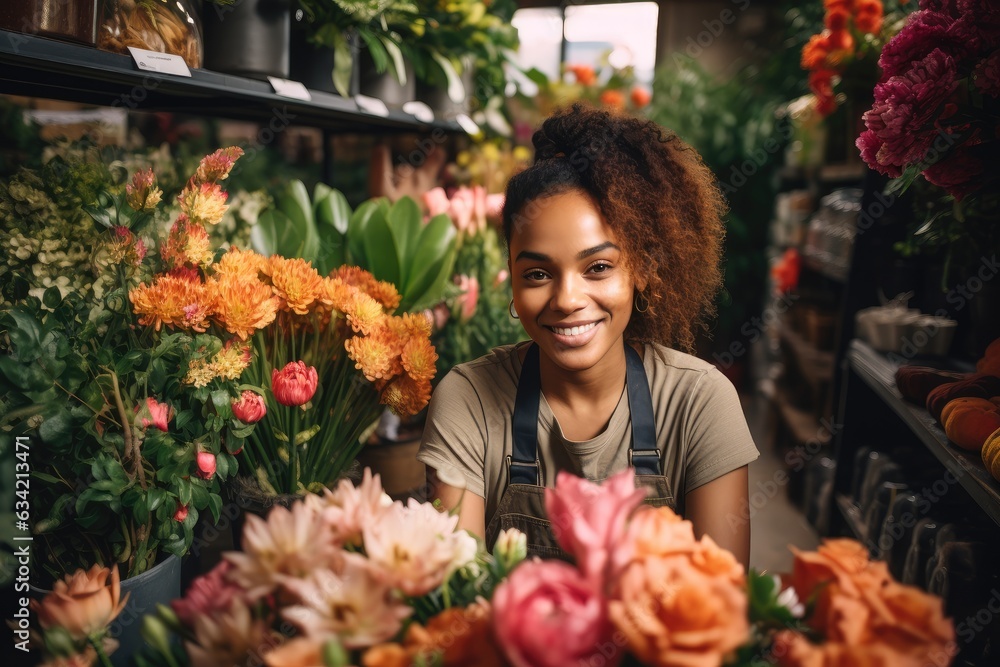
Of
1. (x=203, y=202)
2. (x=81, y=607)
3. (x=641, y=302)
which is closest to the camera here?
(x=81, y=607)

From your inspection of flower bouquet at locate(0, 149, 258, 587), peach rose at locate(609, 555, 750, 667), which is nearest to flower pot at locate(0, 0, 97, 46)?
flower bouquet at locate(0, 149, 258, 587)

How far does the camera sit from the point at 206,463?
988 mm

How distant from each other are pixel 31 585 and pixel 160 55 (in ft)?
2.58

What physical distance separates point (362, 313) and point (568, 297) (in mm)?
325

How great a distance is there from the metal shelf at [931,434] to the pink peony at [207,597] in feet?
3.57

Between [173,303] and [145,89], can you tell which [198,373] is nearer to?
[173,303]

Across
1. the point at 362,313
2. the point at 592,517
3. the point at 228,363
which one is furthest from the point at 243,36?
the point at 592,517

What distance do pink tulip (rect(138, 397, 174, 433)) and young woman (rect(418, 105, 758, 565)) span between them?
41 centimetres

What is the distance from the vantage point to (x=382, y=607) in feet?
1.81

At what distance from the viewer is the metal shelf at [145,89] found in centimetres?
102

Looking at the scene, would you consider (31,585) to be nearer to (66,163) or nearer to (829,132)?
(66,163)

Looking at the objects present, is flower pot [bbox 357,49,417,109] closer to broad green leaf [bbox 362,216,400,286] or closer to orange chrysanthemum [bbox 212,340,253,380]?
broad green leaf [bbox 362,216,400,286]

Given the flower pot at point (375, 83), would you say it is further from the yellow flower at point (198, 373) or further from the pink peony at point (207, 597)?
the pink peony at point (207, 597)

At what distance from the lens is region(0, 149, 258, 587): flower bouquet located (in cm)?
93
